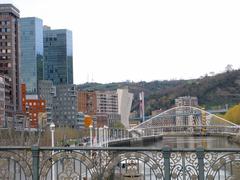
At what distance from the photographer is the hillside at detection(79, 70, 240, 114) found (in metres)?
138

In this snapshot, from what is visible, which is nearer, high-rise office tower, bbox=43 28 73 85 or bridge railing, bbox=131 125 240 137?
bridge railing, bbox=131 125 240 137

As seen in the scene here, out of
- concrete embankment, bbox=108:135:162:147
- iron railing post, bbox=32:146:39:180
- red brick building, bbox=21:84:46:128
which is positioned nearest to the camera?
iron railing post, bbox=32:146:39:180

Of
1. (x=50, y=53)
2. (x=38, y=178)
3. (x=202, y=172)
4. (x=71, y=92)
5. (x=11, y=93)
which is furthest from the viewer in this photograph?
(x=50, y=53)

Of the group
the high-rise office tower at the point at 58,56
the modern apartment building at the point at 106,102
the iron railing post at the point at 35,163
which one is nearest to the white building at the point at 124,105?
the modern apartment building at the point at 106,102

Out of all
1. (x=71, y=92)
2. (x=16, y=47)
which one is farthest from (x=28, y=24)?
(x=16, y=47)

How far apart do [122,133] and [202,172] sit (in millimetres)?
88772

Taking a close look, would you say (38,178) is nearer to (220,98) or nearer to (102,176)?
(102,176)

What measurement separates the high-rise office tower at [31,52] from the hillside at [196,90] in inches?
2064

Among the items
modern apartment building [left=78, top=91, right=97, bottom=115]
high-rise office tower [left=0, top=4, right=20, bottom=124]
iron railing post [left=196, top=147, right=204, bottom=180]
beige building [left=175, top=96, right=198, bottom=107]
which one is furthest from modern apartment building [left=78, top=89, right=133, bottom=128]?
iron railing post [left=196, top=147, right=204, bottom=180]

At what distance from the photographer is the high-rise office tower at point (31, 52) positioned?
358 ft

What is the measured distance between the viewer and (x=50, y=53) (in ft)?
424

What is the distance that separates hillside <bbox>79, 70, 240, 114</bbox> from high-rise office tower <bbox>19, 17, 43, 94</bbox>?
5242cm

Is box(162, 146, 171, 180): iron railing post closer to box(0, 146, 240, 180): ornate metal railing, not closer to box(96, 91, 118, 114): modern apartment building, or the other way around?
box(0, 146, 240, 180): ornate metal railing

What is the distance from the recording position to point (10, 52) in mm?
79562
